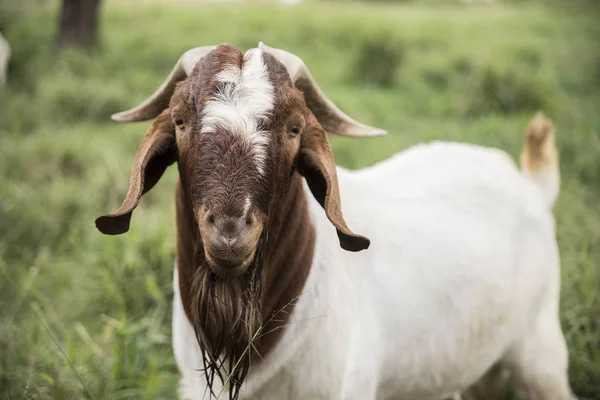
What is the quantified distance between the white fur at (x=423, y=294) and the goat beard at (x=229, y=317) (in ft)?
0.45

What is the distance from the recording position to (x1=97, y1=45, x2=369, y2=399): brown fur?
1.70 m

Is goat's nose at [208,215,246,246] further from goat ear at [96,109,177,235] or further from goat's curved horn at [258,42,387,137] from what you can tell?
goat's curved horn at [258,42,387,137]

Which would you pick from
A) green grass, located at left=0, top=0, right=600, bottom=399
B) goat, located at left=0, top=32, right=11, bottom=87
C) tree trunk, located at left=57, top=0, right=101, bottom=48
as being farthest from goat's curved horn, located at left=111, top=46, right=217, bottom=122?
tree trunk, located at left=57, top=0, right=101, bottom=48

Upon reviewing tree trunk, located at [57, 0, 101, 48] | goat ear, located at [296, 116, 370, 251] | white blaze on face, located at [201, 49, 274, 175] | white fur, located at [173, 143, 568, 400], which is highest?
white blaze on face, located at [201, 49, 274, 175]

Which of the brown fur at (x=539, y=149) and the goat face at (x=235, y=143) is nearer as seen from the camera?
the goat face at (x=235, y=143)

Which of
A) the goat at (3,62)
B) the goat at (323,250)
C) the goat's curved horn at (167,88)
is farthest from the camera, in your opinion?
the goat at (3,62)

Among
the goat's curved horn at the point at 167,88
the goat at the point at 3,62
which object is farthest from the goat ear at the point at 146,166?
the goat at the point at 3,62

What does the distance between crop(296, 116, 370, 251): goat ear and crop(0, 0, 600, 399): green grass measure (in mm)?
964

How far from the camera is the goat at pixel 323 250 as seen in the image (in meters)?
1.75

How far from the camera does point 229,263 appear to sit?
1674mm

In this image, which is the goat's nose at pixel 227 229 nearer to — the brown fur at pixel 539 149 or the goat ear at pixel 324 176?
the goat ear at pixel 324 176

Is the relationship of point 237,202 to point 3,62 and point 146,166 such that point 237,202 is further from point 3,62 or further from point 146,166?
point 3,62

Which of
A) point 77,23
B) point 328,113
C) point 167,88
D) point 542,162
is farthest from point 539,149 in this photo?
point 77,23

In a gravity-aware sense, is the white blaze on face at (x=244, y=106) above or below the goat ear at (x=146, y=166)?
above
